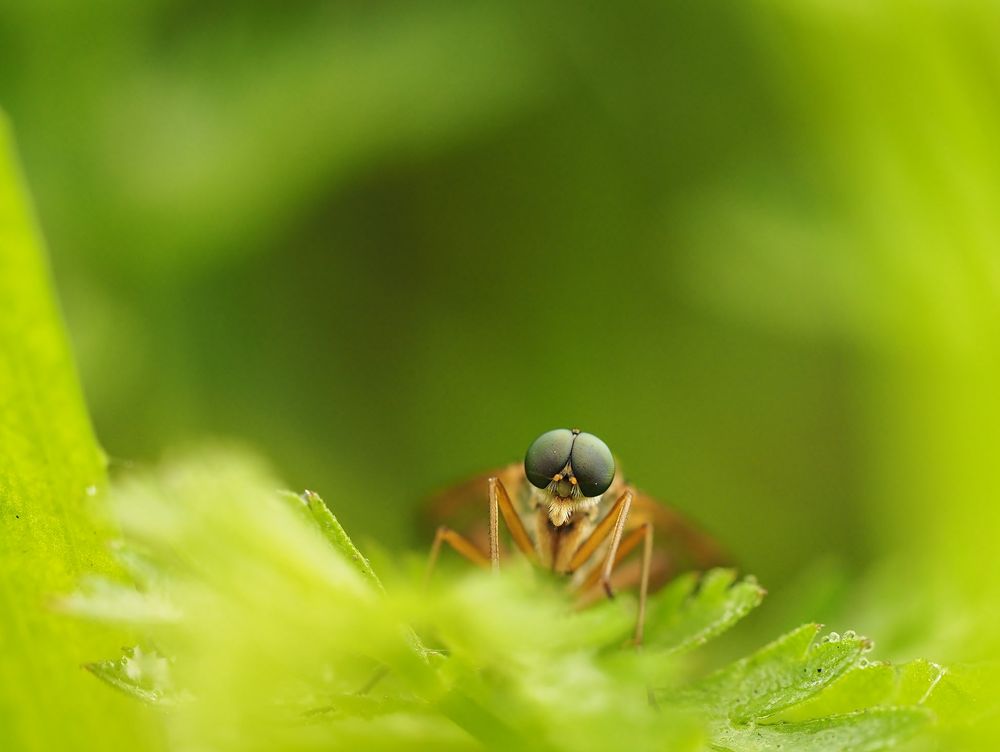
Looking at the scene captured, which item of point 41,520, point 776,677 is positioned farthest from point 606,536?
point 41,520

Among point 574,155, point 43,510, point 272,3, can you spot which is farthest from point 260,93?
point 43,510

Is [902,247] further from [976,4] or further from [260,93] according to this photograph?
[260,93]

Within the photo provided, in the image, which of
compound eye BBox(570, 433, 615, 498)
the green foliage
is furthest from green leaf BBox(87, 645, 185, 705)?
compound eye BBox(570, 433, 615, 498)

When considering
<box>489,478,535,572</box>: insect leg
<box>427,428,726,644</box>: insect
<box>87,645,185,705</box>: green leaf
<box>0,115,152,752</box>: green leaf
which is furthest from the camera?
<box>427,428,726,644</box>: insect

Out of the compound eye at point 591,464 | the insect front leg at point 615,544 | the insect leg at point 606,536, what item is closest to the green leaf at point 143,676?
the insect front leg at point 615,544

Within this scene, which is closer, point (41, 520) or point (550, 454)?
point (41, 520)

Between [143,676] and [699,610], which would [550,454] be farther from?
[143,676]

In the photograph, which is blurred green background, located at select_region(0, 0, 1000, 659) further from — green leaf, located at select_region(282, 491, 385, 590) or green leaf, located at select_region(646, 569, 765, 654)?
green leaf, located at select_region(282, 491, 385, 590)
